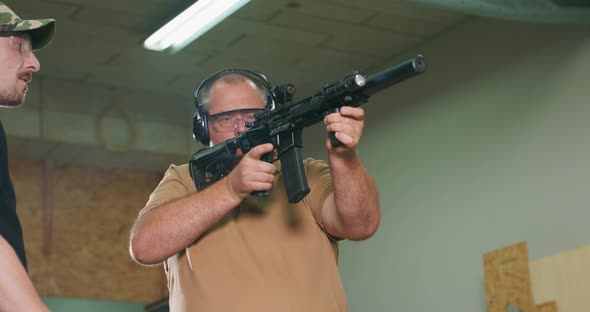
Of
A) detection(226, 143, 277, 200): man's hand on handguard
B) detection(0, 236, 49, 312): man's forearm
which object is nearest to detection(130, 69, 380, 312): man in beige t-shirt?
detection(226, 143, 277, 200): man's hand on handguard

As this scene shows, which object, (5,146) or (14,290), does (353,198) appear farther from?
(14,290)

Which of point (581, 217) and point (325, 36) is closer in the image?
point (581, 217)

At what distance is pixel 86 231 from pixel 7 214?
→ 6.06 metres

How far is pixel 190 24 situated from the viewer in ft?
21.8

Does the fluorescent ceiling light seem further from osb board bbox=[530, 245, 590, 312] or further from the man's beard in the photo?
the man's beard

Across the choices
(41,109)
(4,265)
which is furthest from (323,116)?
(41,109)

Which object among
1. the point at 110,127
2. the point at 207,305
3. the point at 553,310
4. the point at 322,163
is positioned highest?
the point at 110,127

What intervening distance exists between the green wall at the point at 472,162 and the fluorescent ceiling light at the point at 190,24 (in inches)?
65.2

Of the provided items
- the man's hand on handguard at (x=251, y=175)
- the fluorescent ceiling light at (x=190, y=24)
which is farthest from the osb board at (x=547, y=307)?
the man's hand on handguard at (x=251, y=175)

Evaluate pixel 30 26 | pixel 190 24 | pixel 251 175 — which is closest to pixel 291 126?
pixel 251 175

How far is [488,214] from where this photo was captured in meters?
6.51

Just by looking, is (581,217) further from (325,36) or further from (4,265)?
(4,265)

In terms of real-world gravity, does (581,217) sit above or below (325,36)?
below

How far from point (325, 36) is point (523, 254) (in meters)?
2.10
